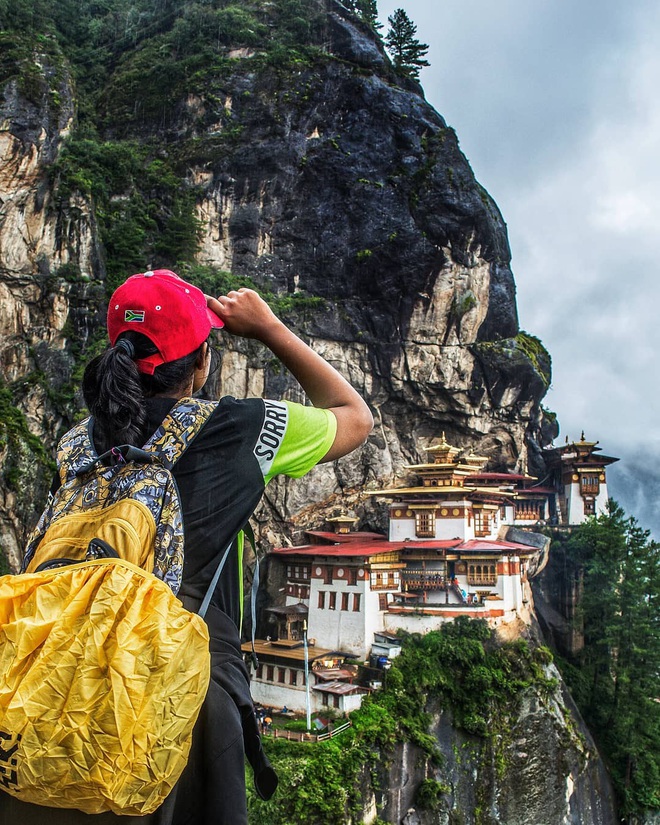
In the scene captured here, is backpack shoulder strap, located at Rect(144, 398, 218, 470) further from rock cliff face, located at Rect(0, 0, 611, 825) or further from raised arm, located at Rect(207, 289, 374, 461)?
rock cliff face, located at Rect(0, 0, 611, 825)

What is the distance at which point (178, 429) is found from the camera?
1792 millimetres

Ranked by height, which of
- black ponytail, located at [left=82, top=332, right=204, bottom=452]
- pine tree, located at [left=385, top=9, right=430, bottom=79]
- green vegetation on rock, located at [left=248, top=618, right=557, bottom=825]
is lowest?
green vegetation on rock, located at [left=248, top=618, right=557, bottom=825]

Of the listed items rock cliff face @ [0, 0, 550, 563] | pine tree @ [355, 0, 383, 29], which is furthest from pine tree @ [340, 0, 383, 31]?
rock cliff face @ [0, 0, 550, 563]

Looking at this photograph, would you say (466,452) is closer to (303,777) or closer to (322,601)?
(322,601)

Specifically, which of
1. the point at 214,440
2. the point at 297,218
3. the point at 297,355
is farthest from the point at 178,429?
the point at 297,218

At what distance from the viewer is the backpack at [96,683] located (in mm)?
1253

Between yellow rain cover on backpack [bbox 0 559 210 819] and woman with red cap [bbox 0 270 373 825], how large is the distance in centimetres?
26

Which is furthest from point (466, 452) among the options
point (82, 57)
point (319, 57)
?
point (82, 57)

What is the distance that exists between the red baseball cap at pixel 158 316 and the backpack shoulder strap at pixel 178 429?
Answer: 20 cm

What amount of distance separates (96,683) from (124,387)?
836mm

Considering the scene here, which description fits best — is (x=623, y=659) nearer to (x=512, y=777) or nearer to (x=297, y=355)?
(x=512, y=777)

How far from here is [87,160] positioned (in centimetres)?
2597

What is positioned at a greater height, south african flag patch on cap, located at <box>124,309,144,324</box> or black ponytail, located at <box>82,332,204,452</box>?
south african flag patch on cap, located at <box>124,309,144,324</box>

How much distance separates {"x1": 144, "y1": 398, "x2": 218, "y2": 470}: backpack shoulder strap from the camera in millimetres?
1748
